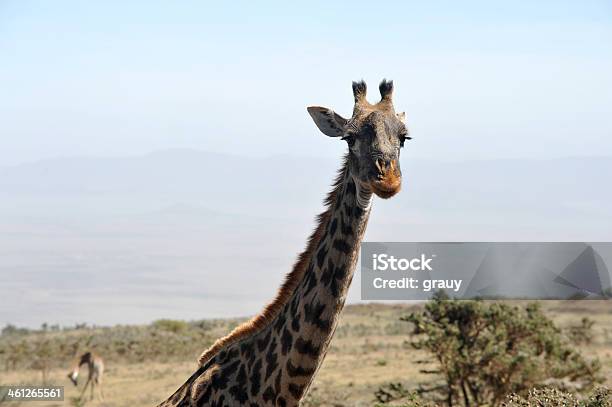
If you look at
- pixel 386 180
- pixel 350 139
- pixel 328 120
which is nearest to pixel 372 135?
pixel 350 139

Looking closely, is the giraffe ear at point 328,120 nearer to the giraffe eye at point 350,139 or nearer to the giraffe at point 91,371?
the giraffe eye at point 350,139

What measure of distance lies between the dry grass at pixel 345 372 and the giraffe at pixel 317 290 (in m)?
16.1

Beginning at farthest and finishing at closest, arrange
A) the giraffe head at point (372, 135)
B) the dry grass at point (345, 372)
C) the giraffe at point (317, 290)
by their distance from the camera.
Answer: the dry grass at point (345, 372)
the giraffe at point (317, 290)
the giraffe head at point (372, 135)

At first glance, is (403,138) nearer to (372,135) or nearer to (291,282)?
(372,135)

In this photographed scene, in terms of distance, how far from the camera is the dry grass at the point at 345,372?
103ft

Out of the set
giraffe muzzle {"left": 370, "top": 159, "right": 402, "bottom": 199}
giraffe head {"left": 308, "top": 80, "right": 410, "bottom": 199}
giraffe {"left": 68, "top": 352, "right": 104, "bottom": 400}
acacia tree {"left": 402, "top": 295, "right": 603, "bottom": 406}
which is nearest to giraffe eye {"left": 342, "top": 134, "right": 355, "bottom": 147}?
giraffe head {"left": 308, "top": 80, "right": 410, "bottom": 199}

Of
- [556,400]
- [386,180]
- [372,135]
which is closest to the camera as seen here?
[386,180]

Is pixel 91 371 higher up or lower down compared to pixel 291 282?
higher up

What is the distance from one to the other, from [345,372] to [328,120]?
103ft

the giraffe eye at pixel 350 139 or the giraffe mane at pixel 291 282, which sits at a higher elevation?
the giraffe eye at pixel 350 139

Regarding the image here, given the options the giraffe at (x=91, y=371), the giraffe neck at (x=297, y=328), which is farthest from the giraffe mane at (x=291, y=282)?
the giraffe at (x=91, y=371)

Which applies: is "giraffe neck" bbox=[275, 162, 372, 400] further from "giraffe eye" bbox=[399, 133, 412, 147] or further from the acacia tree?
the acacia tree

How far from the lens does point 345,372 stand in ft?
126

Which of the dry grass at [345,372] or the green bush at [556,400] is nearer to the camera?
the green bush at [556,400]
